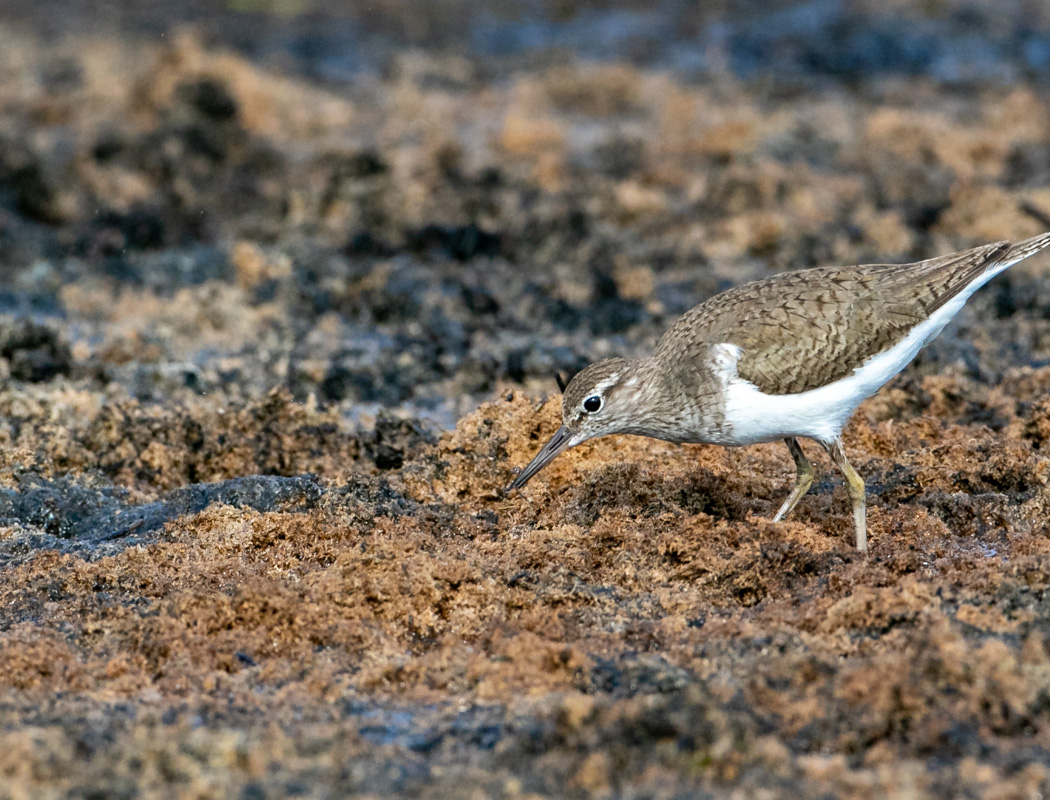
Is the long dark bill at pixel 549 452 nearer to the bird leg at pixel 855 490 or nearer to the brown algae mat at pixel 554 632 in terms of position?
the brown algae mat at pixel 554 632

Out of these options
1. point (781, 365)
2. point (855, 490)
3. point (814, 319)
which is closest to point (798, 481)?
point (855, 490)

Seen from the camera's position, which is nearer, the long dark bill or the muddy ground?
the muddy ground

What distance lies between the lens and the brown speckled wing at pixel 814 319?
6.68 m

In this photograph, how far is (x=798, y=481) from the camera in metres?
7.05

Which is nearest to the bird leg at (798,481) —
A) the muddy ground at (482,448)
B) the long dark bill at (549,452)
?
the muddy ground at (482,448)

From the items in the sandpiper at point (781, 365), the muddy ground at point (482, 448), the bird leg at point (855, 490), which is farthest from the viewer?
the sandpiper at point (781, 365)

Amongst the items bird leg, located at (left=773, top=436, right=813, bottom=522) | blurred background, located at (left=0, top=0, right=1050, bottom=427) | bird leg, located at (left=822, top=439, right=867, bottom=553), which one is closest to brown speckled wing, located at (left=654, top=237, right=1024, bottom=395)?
bird leg, located at (left=822, top=439, right=867, bottom=553)

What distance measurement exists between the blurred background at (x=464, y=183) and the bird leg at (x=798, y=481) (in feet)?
10.0

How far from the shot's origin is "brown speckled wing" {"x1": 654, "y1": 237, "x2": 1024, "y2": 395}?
668 cm

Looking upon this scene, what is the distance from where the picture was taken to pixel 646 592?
20.2 feet

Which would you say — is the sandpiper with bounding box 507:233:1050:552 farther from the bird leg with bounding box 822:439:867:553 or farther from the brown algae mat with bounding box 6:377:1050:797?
the brown algae mat with bounding box 6:377:1050:797

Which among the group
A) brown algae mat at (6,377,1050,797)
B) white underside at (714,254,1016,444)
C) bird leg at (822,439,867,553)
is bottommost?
brown algae mat at (6,377,1050,797)

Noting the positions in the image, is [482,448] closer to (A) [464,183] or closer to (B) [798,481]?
(B) [798,481]

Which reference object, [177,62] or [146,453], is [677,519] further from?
[177,62]
